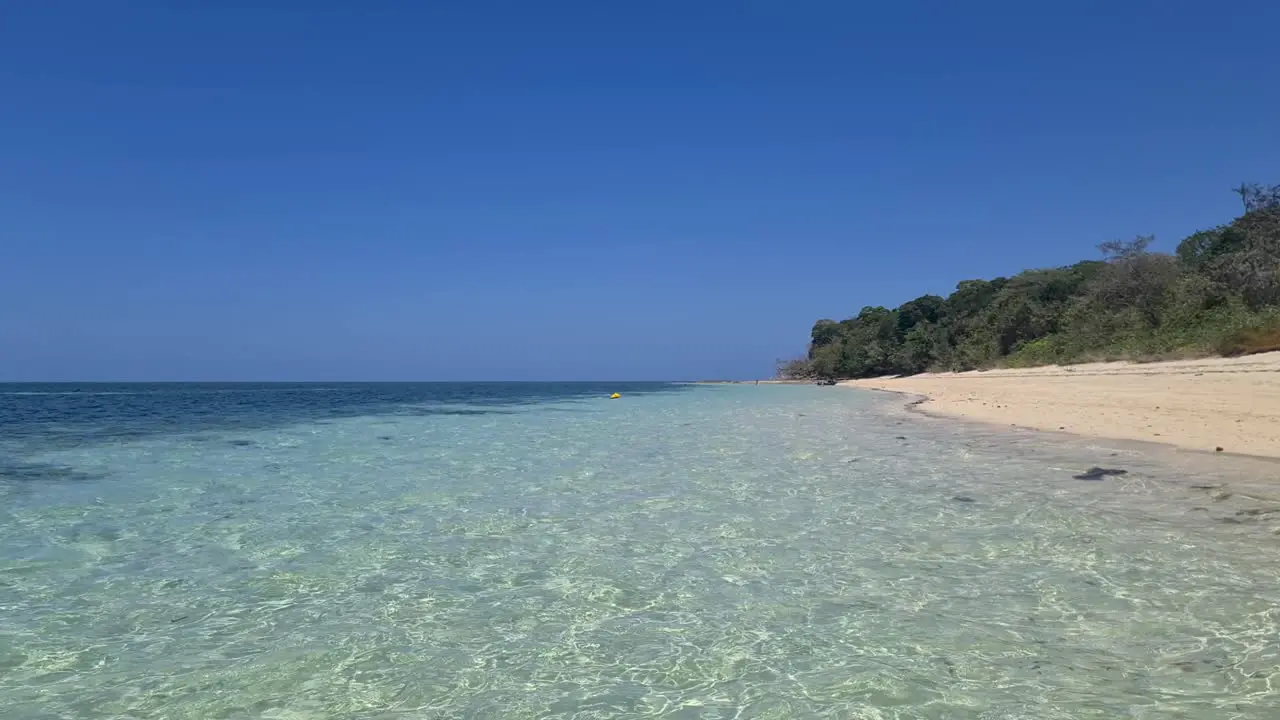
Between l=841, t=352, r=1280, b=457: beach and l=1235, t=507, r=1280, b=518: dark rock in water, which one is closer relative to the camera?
l=1235, t=507, r=1280, b=518: dark rock in water

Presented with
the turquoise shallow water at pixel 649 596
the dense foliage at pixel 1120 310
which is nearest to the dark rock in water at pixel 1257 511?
the turquoise shallow water at pixel 649 596

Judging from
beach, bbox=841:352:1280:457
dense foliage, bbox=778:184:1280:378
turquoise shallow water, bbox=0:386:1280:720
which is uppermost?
dense foliage, bbox=778:184:1280:378

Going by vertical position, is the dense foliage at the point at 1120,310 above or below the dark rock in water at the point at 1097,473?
above

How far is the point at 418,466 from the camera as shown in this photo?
14078 millimetres

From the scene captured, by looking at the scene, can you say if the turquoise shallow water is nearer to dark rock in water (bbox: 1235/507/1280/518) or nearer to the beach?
dark rock in water (bbox: 1235/507/1280/518)

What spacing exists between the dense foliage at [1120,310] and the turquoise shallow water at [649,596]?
23.0m

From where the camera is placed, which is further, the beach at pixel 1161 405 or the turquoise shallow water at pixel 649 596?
the beach at pixel 1161 405

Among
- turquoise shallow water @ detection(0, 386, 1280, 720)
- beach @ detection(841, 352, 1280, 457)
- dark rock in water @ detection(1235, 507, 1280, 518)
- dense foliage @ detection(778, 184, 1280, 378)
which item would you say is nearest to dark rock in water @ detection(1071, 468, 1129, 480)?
turquoise shallow water @ detection(0, 386, 1280, 720)

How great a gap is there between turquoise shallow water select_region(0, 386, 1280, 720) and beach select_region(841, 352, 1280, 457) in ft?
8.73

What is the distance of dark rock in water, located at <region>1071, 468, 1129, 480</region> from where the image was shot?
1091 cm

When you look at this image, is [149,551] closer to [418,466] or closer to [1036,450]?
[418,466]

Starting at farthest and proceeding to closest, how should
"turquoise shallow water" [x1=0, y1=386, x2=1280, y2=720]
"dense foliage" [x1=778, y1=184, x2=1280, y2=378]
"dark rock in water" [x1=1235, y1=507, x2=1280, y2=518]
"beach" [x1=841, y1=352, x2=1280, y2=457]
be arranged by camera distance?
"dense foliage" [x1=778, y1=184, x2=1280, y2=378]
"beach" [x1=841, y1=352, x2=1280, y2=457]
"dark rock in water" [x1=1235, y1=507, x2=1280, y2=518]
"turquoise shallow water" [x1=0, y1=386, x2=1280, y2=720]

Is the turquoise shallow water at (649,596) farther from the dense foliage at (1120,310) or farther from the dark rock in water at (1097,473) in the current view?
the dense foliage at (1120,310)

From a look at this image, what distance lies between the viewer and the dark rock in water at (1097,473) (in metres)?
10.9
